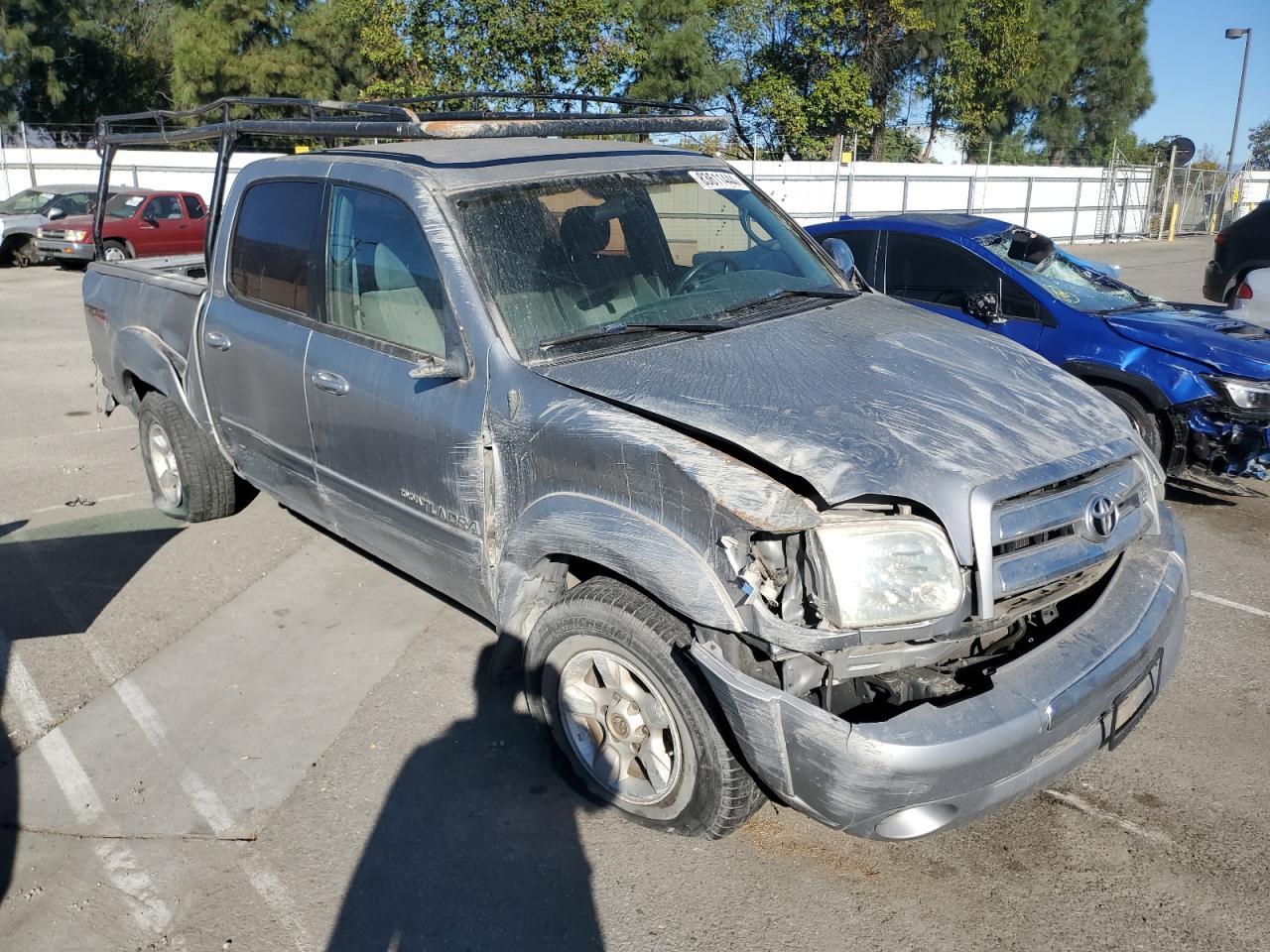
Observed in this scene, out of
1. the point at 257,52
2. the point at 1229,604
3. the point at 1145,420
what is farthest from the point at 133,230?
the point at 257,52

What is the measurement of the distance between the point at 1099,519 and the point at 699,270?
1.75m

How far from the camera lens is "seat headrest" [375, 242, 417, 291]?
3.66 m

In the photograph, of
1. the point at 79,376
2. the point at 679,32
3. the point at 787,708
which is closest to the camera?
the point at 787,708

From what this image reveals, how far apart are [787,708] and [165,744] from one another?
2.47m

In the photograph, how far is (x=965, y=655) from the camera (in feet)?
9.75

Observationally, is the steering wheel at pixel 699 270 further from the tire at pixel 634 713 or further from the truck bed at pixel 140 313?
the truck bed at pixel 140 313

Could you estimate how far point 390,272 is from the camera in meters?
3.75

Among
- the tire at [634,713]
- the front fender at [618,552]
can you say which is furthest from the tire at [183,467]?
the tire at [634,713]

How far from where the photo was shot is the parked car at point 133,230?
62.5ft

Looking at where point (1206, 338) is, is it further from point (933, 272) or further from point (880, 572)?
point (880, 572)

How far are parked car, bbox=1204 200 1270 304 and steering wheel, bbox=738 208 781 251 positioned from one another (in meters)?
6.57

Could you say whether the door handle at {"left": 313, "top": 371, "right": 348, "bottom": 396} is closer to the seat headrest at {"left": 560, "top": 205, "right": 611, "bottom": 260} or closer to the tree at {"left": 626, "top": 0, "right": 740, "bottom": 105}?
the seat headrest at {"left": 560, "top": 205, "right": 611, "bottom": 260}

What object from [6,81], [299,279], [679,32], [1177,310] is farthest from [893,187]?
[6,81]

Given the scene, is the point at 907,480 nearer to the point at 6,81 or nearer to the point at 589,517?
the point at 589,517
